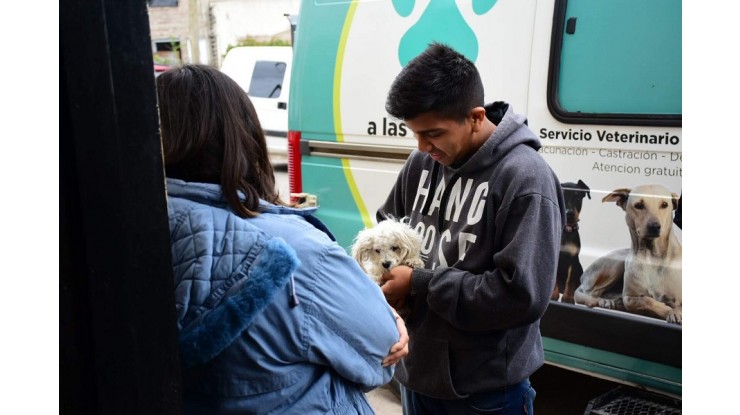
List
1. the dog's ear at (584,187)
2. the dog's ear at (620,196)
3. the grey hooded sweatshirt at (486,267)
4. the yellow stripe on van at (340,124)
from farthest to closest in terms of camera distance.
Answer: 1. the yellow stripe on van at (340,124)
2. the dog's ear at (584,187)
3. the dog's ear at (620,196)
4. the grey hooded sweatshirt at (486,267)

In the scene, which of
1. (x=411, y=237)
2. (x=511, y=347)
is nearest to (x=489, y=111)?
(x=411, y=237)

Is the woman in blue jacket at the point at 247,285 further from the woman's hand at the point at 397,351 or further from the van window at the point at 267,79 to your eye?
the van window at the point at 267,79

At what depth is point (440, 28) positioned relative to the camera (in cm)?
349

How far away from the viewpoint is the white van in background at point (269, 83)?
11.5 m

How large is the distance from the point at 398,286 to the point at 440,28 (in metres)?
1.84

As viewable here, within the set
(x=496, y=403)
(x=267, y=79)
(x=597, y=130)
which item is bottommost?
(x=496, y=403)

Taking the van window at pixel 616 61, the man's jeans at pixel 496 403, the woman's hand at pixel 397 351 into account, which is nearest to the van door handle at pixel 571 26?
the van window at pixel 616 61

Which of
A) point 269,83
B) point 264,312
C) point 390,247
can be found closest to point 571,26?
point 390,247

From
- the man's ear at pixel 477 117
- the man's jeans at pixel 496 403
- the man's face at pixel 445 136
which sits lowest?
the man's jeans at pixel 496 403

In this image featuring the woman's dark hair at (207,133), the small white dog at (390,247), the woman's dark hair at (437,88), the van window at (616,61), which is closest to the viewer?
the woman's dark hair at (207,133)

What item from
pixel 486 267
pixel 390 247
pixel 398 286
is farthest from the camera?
pixel 390 247

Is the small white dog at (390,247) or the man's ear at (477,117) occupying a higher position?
the man's ear at (477,117)

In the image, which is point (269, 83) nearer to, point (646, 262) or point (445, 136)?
point (646, 262)

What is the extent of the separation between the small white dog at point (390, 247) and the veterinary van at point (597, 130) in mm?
1131
